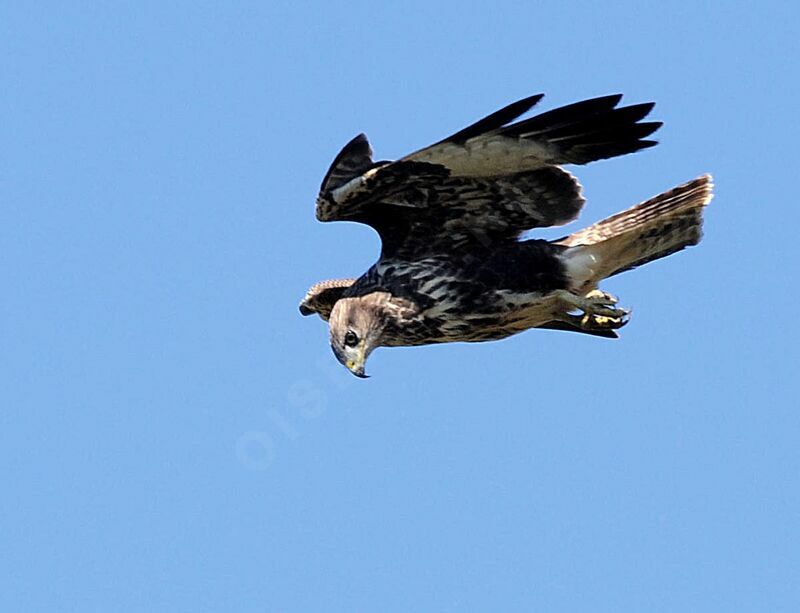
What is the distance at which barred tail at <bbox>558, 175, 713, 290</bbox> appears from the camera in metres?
12.4

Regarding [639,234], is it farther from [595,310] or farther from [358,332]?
[358,332]

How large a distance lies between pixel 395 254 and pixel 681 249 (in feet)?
6.42

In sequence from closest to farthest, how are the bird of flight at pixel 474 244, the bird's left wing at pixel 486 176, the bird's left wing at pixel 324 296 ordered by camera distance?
the bird's left wing at pixel 486 176
the bird of flight at pixel 474 244
the bird's left wing at pixel 324 296

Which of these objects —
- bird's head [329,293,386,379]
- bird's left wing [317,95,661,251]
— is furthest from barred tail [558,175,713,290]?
bird's head [329,293,386,379]

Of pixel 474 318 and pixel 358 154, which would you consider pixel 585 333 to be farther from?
pixel 358 154

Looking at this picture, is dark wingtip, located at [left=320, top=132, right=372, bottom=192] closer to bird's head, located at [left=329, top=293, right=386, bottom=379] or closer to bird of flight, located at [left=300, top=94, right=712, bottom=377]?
bird of flight, located at [left=300, top=94, right=712, bottom=377]

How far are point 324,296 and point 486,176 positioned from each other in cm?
191

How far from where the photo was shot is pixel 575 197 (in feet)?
40.5

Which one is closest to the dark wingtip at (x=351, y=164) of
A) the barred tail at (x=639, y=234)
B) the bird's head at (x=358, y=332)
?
the bird's head at (x=358, y=332)

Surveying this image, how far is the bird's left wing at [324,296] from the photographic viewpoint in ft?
44.2

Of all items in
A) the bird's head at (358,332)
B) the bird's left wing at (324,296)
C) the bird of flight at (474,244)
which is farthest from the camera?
the bird's left wing at (324,296)

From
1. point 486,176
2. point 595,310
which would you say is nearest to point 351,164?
point 486,176

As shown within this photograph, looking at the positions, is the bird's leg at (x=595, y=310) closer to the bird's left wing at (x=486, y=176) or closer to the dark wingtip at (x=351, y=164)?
the bird's left wing at (x=486, y=176)

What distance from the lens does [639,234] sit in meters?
12.4
